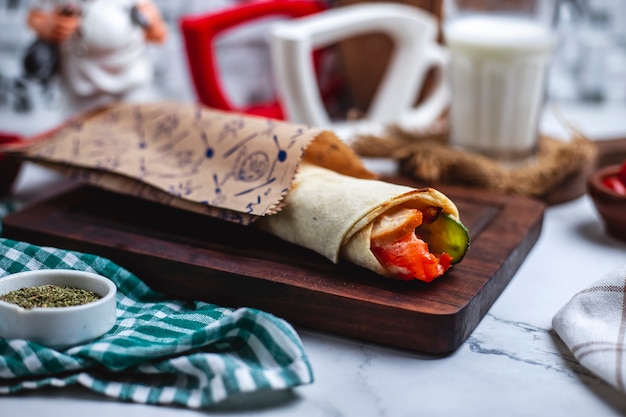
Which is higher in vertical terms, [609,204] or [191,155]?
[191,155]

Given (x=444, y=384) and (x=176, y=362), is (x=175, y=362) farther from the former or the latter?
(x=444, y=384)

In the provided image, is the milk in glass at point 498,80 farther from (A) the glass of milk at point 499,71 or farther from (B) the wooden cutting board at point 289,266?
(B) the wooden cutting board at point 289,266

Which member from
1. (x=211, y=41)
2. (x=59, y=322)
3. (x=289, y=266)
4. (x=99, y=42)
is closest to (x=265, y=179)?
(x=289, y=266)

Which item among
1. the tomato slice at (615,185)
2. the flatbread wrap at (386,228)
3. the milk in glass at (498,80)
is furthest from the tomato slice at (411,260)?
the milk in glass at (498,80)

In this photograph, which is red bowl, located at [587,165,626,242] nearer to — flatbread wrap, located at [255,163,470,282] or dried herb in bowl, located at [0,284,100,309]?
flatbread wrap, located at [255,163,470,282]

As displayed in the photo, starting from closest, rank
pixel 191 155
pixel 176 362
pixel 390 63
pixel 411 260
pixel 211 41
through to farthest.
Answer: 1. pixel 176 362
2. pixel 411 260
3. pixel 191 155
4. pixel 211 41
5. pixel 390 63

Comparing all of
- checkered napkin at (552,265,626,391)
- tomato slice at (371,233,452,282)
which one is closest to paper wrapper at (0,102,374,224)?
tomato slice at (371,233,452,282)

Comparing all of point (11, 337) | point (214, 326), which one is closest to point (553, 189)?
point (214, 326)
